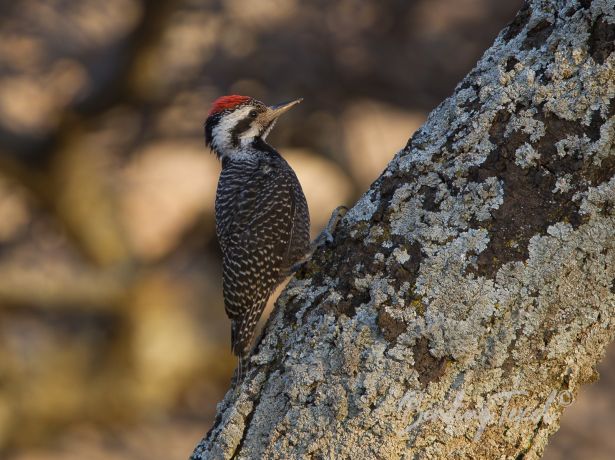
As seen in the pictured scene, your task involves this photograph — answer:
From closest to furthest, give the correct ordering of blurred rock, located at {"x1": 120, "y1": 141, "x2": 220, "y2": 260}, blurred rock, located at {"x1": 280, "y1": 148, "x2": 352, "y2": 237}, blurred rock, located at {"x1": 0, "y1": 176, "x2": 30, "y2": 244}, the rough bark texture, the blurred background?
the rough bark texture → the blurred background → blurred rock, located at {"x1": 0, "y1": 176, "x2": 30, "y2": 244} → blurred rock, located at {"x1": 120, "y1": 141, "x2": 220, "y2": 260} → blurred rock, located at {"x1": 280, "y1": 148, "x2": 352, "y2": 237}

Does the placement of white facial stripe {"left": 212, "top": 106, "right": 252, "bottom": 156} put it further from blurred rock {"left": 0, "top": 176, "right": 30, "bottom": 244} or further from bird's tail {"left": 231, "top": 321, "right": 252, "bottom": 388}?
blurred rock {"left": 0, "top": 176, "right": 30, "bottom": 244}

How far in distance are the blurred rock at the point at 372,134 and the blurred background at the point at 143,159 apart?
5 cm

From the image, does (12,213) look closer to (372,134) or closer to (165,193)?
(165,193)

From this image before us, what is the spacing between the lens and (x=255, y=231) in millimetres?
4758

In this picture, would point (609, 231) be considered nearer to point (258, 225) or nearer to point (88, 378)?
point (258, 225)

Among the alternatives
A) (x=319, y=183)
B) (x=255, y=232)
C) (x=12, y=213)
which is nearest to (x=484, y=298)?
(x=255, y=232)

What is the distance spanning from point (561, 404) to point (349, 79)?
10.3 meters

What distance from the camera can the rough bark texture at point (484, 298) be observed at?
276 cm

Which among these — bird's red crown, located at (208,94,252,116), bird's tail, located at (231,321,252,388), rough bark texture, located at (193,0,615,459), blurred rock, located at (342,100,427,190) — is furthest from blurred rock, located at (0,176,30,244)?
rough bark texture, located at (193,0,615,459)

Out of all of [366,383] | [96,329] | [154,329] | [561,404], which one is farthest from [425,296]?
[96,329]

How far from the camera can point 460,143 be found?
9.87 feet

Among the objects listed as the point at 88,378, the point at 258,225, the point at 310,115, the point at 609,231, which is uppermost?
the point at 310,115

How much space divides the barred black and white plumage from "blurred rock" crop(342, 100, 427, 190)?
308 inches

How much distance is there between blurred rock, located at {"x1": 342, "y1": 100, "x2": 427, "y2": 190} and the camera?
1305 cm
